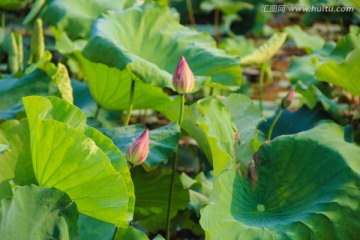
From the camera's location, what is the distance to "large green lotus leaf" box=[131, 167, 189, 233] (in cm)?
226

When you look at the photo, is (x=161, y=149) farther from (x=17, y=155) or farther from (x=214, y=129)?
(x=17, y=155)

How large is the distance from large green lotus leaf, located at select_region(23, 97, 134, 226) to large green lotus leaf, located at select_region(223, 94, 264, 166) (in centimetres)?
45

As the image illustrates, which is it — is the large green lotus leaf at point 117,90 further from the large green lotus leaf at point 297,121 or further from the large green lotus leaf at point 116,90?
the large green lotus leaf at point 297,121

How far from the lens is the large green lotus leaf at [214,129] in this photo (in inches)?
74.9

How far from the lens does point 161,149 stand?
79.6 inches

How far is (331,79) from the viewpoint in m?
2.35

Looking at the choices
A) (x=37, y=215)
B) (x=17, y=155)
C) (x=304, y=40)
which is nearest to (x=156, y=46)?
(x=17, y=155)

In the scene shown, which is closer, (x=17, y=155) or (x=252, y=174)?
(x=17, y=155)

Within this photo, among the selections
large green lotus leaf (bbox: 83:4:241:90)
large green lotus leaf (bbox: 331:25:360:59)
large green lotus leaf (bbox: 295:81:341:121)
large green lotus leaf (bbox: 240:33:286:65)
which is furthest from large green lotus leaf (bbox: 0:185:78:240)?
large green lotus leaf (bbox: 240:33:286:65)

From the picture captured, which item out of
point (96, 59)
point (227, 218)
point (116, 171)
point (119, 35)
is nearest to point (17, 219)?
point (116, 171)

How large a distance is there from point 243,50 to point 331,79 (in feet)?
4.85

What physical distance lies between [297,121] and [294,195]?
716 millimetres

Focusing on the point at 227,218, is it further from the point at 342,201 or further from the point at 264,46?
the point at 264,46

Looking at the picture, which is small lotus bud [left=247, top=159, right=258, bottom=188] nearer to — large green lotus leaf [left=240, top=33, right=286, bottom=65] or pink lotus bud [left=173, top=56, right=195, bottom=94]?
pink lotus bud [left=173, top=56, right=195, bottom=94]
